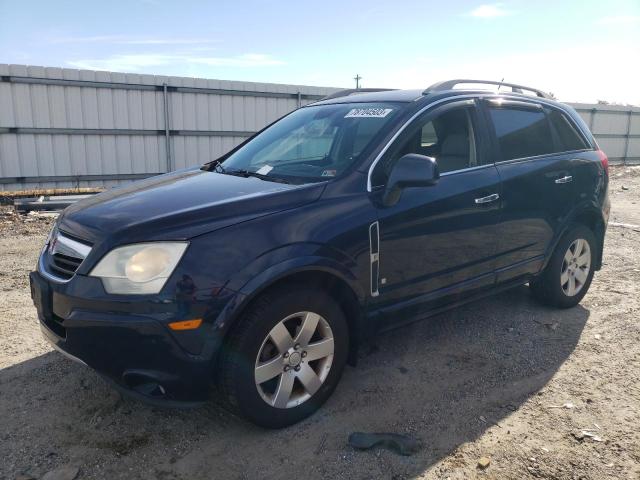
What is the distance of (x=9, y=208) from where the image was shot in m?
9.01

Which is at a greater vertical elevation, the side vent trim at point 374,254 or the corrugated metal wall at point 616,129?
the corrugated metal wall at point 616,129

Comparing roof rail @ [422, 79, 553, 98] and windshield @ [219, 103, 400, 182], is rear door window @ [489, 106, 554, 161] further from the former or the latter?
windshield @ [219, 103, 400, 182]

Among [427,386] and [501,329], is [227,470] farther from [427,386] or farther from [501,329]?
[501,329]

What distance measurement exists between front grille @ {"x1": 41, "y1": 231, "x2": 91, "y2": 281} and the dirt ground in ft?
2.72

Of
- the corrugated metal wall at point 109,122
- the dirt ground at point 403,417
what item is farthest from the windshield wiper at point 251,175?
the corrugated metal wall at point 109,122

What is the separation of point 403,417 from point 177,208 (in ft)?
5.59

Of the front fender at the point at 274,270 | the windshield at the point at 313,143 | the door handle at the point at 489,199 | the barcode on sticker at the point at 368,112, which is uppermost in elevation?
the barcode on sticker at the point at 368,112

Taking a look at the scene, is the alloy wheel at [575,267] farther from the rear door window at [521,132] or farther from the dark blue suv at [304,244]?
the rear door window at [521,132]

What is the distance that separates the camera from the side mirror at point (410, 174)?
9.98 ft

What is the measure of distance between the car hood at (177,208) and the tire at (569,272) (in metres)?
2.60

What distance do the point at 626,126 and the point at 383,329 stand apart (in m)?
22.4

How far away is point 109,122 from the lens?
1148 centimetres

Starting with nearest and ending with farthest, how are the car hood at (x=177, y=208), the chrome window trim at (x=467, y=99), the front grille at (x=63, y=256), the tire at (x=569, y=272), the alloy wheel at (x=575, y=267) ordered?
the car hood at (x=177, y=208), the front grille at (x=63, y=256), the chrome window trim at (x=467, y=99), the tire at (x=569, y=272), the alloy wheel at (x=575, y=267)

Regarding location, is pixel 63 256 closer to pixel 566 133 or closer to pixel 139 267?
pixel 139 267
